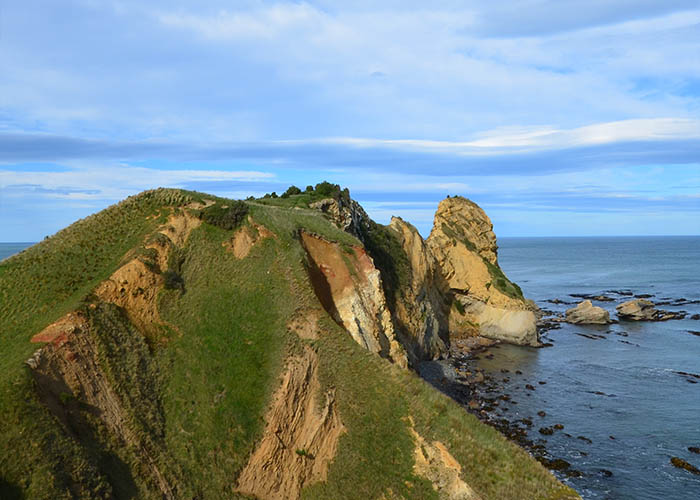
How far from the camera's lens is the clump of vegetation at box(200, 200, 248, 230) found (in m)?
38.3

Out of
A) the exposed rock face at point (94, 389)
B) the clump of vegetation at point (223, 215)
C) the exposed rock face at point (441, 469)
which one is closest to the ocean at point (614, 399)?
the exposed rock face at point (441, 469)

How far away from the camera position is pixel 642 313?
93438 millimetres

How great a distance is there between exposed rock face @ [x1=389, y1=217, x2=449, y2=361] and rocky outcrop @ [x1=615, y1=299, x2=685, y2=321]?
3874 cm

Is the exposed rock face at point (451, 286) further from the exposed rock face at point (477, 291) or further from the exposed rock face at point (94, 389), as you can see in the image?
the exposed rock face at point (94, 389)

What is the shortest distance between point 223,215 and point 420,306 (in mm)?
32991

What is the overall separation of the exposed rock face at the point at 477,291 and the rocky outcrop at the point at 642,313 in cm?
2332

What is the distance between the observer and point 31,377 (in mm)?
23891

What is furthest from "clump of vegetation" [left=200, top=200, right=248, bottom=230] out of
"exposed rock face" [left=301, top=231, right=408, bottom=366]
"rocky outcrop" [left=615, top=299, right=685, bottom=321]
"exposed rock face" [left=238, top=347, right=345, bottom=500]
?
"rocky outcrop" [left=615, top=299, right=685, bottom=321]

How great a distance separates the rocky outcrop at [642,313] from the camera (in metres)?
92.9

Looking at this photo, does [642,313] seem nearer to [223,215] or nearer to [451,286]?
[451,286]

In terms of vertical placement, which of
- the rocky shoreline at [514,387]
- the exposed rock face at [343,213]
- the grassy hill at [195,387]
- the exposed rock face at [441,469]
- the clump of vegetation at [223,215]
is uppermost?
the exposed rock face at [343,213]

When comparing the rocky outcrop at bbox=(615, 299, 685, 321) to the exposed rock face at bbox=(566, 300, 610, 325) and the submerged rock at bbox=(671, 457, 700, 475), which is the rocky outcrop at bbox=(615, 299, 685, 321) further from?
the submerged rock at bbox=(671, 457, 700, 475)

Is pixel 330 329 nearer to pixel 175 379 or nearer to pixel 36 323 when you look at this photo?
pixel 175 379

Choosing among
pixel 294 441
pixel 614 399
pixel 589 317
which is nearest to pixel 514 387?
pixel 614 399
